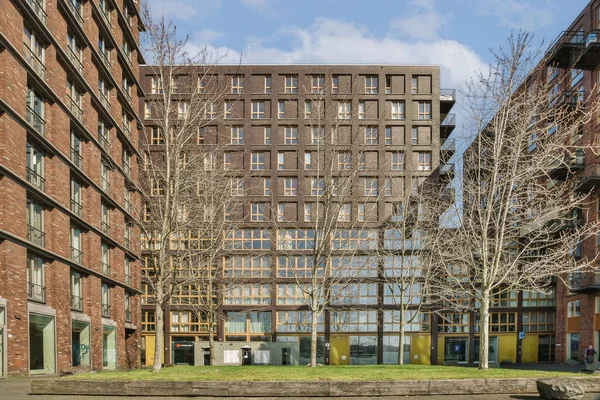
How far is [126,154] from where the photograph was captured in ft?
148


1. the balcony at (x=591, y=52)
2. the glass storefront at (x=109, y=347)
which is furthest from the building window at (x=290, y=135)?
the glass storefront at (x=109, y=347)

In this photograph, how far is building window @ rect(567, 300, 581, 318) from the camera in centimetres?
4841

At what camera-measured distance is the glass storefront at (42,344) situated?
26594 millimetres

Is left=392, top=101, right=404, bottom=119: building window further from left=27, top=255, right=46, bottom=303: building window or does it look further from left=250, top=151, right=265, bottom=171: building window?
left=27, top=255, right=46, bottom=303: building window

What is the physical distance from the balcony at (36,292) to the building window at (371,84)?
40.0 meters

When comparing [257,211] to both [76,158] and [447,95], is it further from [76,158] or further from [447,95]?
[76,158]

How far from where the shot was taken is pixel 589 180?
42250 mm

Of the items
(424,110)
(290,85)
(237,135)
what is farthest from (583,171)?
(237,135)

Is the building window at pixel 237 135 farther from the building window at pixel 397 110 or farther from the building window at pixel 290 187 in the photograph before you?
the building window at pixel 397 110

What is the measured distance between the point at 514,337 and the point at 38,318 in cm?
4766

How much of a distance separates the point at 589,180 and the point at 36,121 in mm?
36500

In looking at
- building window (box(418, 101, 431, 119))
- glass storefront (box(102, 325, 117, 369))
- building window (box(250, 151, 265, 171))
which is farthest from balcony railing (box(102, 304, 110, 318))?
building window (box(418, 101, 431, 119))

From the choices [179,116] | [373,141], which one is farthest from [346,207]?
[179,116]

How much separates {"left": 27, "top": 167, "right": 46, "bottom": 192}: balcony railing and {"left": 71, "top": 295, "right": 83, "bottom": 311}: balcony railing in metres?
7.14
